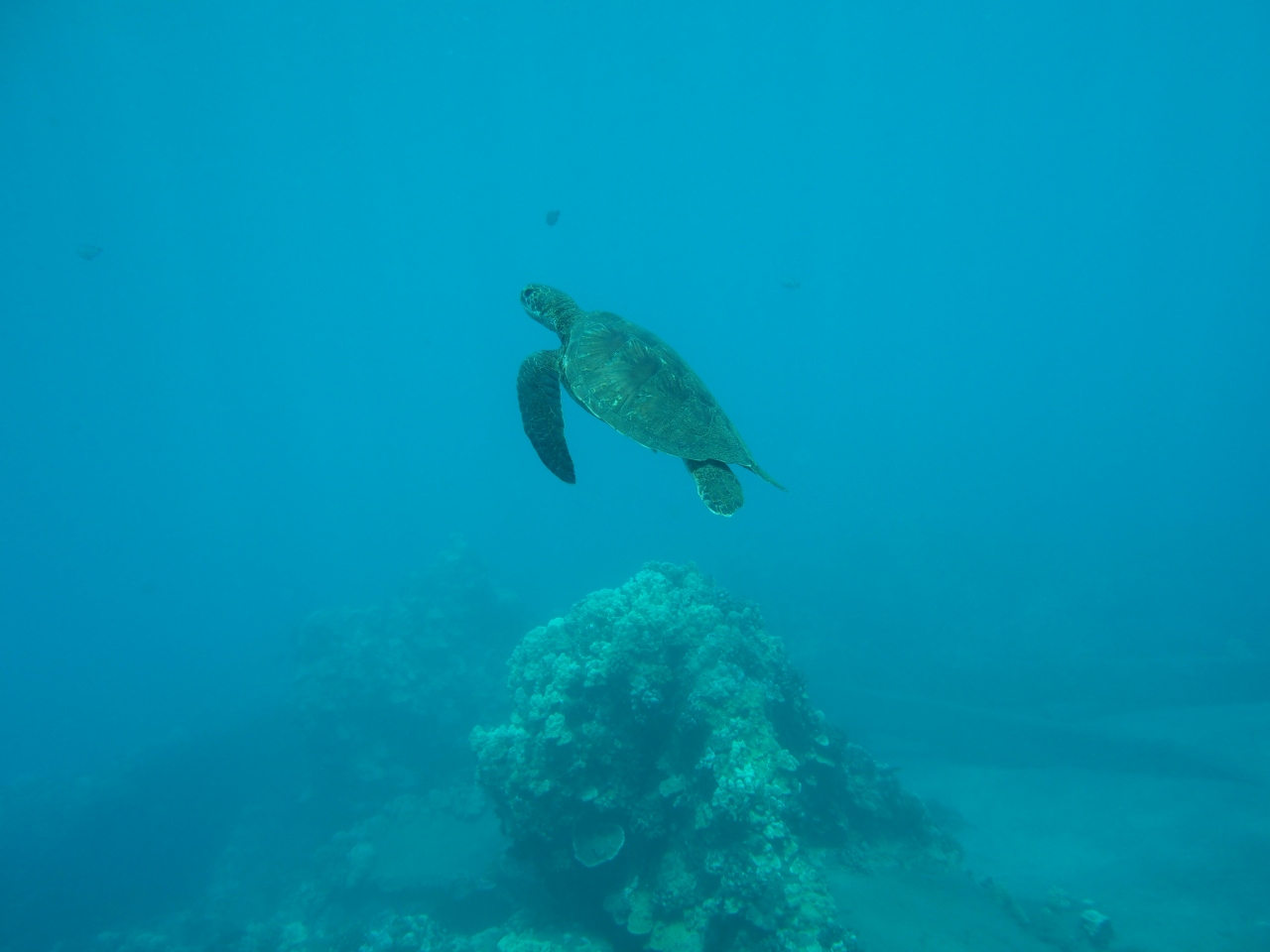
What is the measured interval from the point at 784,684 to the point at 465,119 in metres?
110

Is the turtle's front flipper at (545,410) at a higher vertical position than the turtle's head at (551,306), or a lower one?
lower

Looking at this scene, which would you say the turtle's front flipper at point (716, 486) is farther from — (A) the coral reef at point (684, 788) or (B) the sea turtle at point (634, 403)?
(A) the coral reef at point (684, 788)

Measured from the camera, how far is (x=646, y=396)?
5242 millimetres

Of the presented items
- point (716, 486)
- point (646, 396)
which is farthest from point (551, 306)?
point (716, 486)

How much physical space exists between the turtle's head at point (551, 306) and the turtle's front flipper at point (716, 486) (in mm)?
3185

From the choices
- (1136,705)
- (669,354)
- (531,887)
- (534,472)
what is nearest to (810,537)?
(1136,705)

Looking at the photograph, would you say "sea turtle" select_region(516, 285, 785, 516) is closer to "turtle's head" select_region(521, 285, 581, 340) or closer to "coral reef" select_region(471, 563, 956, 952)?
"turtle's head" select_region(521, 285, 581, 340)

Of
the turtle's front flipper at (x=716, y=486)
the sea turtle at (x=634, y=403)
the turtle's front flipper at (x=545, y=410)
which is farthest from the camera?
the turtle's front flipper at (x=545, y=410)

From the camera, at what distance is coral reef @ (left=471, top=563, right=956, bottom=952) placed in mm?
7961

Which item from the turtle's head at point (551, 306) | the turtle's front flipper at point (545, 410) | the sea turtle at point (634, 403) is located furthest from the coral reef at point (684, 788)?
the turtle's head at point (551, 306)

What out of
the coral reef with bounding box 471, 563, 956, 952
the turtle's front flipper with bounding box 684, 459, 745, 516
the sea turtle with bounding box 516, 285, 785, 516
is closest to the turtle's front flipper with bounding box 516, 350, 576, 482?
the sea turtle with bounding box 516, 285, 785, 516

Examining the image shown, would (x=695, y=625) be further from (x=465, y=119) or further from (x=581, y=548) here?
(x=465, y=119)

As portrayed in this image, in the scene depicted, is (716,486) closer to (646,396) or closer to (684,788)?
(646,396)

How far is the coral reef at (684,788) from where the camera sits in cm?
796
